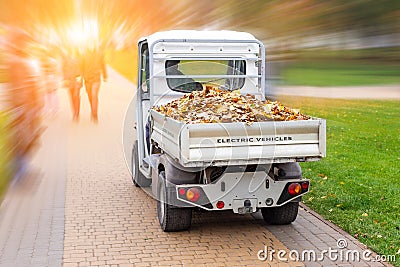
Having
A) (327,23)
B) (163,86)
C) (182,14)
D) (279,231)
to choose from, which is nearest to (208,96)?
(163,86)

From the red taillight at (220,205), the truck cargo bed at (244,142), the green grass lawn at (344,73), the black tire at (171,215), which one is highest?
the green grass lawn at (344,73)

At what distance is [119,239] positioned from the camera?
3758 mm

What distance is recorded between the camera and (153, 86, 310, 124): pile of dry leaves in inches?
134

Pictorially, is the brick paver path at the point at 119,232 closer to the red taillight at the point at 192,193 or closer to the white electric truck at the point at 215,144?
the white electric truck at the point at 215,144

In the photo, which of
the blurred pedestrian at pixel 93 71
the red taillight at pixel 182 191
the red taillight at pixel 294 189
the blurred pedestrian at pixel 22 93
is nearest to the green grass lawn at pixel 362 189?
the red taillight at pixel 294 189

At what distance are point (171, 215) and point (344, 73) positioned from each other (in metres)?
3.46

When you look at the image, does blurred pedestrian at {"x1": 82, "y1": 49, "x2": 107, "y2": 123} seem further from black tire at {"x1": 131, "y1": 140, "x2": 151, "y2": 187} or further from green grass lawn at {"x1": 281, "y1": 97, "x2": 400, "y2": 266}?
green grass lawn at {"x1": 281, "y1": 97, "x2": 400, "y2": 266}

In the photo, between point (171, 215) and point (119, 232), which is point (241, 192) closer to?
point (171, 215)

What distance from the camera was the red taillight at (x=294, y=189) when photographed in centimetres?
360

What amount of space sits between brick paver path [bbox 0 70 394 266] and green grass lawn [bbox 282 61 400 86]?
115 inches

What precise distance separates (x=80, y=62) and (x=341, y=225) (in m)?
4.20

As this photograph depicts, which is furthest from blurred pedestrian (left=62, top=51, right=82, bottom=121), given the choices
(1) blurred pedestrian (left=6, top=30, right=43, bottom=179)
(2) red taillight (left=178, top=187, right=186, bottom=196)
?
(2) red taillight (left=178, top=187, right=186, bottom=196)

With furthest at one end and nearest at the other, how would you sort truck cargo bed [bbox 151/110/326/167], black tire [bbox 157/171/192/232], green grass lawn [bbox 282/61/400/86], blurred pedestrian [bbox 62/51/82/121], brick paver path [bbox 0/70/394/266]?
blurred pedestrian [bbox 62/51/82/121] → black tire [bbox 157/171/192/232] → brick paver path [bbox 0/70/394/266] → truck cargo bed [bbox 151/110/326/167] → green grass lawn [bbox 282/61/400/86]

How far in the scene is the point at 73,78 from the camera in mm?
7090
